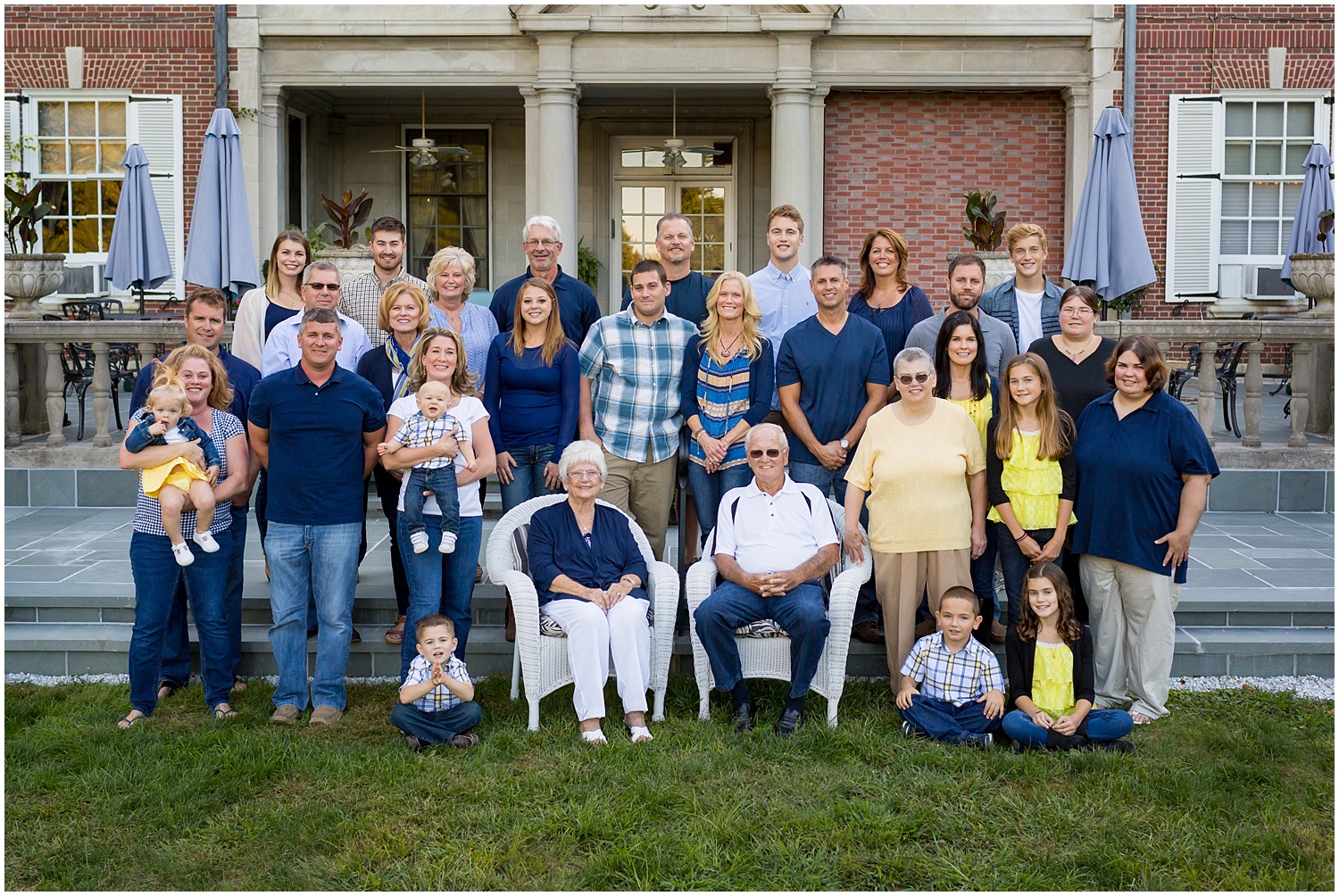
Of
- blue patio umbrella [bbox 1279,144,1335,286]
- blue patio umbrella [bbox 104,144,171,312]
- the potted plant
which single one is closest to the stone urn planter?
the potted plant

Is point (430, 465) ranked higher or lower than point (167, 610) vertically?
higher

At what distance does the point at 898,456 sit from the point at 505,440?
1679 millimetres

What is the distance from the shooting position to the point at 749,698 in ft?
15.6

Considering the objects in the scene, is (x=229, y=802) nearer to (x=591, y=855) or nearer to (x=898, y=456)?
(x=591, y=855)

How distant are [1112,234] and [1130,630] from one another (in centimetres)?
498

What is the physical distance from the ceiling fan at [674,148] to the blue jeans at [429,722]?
377 inches

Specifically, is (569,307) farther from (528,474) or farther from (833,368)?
(833,368)

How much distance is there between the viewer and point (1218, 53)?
12555 millimetres

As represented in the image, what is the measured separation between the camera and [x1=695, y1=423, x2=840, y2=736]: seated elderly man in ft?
15.3

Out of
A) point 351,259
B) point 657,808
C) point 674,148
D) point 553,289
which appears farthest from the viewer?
point 674,148

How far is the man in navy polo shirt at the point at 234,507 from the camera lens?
4918 millimetres

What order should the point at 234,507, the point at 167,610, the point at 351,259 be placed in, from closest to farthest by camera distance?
the point at 167,610
the point at 234,507
the point at 351,259

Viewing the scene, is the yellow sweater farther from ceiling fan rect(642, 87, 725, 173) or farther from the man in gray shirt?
ceiling fan rect(642, 87, 725, 173)

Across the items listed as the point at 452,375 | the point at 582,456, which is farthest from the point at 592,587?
the point at 452,375
